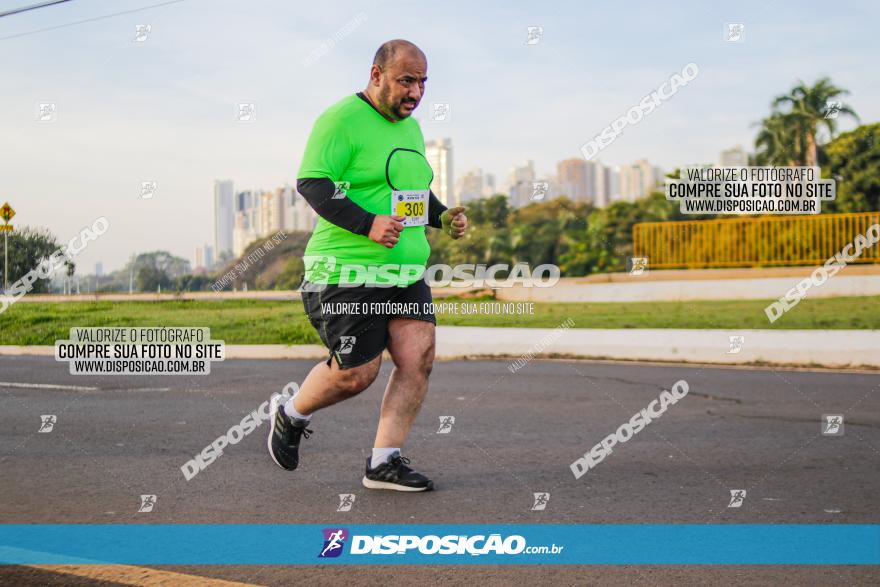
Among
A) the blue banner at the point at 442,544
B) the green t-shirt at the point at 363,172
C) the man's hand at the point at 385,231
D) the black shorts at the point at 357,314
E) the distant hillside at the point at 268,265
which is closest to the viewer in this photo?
the blue banner at the point at 442,544

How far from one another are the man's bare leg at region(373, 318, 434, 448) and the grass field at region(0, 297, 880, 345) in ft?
27.1

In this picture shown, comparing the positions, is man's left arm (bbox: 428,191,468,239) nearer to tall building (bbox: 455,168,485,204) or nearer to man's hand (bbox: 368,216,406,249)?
man's hand (bbox: 368,216,406,249)

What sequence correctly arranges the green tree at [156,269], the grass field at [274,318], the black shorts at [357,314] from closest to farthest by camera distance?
the black shorts at [357,314] < the green tree at [156,269] < the grass field at [274,318]

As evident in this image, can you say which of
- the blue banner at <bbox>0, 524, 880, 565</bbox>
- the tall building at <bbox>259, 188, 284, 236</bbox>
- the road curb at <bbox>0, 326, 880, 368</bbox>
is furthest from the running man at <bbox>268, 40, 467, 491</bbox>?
the tall building at <bbox>259, 188, 284, 236</bbox>

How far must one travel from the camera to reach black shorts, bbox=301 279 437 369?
4207 millimetres

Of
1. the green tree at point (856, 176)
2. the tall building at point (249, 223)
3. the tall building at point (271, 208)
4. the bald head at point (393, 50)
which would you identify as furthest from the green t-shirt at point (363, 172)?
the tall building at point (271, 208)

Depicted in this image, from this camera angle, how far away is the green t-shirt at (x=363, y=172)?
13.5 ft

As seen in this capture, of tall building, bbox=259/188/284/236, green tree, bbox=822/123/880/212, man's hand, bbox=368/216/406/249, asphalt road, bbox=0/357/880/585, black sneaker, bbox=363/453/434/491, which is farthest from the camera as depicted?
tall building, bbox=259/188/284/236

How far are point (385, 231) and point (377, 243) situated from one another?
18 cm

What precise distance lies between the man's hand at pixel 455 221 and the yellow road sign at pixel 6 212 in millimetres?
9363

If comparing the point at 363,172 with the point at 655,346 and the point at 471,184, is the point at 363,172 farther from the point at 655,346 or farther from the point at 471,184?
the point at 471,184

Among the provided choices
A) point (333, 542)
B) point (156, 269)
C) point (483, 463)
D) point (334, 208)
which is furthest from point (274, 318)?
point (333, 542)

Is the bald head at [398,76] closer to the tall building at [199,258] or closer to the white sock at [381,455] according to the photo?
the white sock at [381,455]

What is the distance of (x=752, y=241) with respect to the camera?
2514cm
